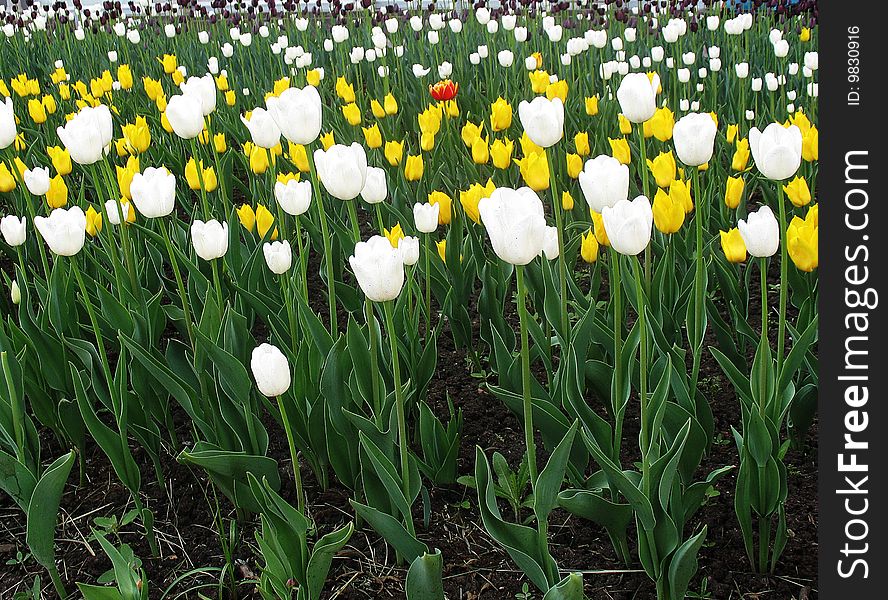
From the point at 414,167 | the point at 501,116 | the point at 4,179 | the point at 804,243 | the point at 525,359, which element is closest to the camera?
the point at 525,359

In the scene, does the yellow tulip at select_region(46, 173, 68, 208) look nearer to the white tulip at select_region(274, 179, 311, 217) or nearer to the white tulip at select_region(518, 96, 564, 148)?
the white tulip at select_region(274, 179, 311, 217)

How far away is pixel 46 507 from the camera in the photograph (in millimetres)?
1524

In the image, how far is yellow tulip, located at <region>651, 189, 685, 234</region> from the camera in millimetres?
1755

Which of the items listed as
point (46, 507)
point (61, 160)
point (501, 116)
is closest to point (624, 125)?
point (501, 116)

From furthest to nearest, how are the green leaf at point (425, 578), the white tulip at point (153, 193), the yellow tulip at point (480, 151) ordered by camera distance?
the yellow tulip at point (480, 151) → the white tulip at point (153, 193) → the green leaf at point (425, 578)

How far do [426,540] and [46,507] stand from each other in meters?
0.71

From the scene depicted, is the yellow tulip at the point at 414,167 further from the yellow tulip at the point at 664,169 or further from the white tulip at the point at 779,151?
the white tulip at the point at 779,151

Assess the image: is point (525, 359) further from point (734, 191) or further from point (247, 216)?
point (247, 216)

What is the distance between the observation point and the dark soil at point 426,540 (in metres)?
1.64

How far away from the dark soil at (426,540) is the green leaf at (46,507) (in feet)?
0.70

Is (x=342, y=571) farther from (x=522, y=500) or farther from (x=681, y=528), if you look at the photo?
(x=681, y=528)

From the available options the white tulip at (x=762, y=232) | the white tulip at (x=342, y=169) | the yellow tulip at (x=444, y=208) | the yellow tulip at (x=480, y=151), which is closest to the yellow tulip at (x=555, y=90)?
the yellow tulip at (x=480, y=151)

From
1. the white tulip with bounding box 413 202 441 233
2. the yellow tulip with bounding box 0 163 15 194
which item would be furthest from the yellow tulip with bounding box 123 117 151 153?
the white tulip with bounding box 413 202 441 233

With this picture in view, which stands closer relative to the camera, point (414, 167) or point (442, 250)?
point (442, 250)
